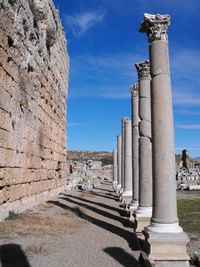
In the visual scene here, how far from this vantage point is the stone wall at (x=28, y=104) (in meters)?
10.5

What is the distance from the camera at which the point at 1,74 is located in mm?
10016

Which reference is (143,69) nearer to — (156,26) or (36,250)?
(156,26)

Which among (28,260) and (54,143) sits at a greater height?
(54,143)

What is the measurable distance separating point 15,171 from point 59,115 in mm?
10151

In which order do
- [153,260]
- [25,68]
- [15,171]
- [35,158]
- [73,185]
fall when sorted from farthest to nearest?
[73,185], [35,158], [25,68], [15,171], [153,260]

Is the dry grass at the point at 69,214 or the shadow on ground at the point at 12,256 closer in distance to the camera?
the shadow on ground at the point at 12,256

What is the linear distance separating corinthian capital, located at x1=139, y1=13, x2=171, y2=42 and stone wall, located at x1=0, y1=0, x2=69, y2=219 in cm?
432

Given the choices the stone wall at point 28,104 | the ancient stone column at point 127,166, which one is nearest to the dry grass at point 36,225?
the stone wall at point 28,104

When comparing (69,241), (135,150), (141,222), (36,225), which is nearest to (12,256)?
(69,241)

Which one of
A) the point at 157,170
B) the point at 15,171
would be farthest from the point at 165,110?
the point at 15,171

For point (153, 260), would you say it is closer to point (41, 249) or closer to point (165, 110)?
point (41, 249)

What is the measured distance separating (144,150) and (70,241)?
127 inches

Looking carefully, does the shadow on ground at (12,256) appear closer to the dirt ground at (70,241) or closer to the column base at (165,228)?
the dirt ground at (70,241)

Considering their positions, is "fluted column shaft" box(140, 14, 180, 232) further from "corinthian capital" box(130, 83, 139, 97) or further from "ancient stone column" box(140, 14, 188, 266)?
"corinthian capital" box(130, 83, 139, 97)
